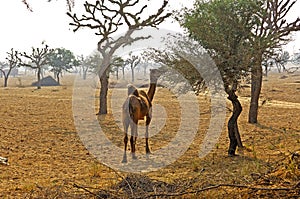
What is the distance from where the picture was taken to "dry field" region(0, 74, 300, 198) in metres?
4.85

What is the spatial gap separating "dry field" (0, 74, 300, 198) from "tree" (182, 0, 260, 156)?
3.70ft

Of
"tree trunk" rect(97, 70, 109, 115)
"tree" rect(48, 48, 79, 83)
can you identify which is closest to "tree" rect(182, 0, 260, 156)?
"tree trunk" rect(97, 70, 109, 115)

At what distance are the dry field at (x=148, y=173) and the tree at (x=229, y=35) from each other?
1.13 meters

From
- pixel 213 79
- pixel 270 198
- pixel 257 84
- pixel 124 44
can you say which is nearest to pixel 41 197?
pixel 270 198

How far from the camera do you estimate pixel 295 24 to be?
39.6 feet

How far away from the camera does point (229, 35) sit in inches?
323

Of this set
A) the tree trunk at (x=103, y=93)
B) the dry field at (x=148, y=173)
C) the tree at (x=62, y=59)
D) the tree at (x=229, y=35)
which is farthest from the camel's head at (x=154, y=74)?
the tree at (x=62, y=59)

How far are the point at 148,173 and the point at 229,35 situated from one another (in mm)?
3530

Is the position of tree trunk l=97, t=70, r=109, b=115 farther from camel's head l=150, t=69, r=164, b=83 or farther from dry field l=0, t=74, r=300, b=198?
camel's head l=150, t=69, r=164, b=83

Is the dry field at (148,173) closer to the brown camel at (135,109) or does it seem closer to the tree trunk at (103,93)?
the brown camel at (135,109)

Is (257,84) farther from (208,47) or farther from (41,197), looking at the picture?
(41,197)

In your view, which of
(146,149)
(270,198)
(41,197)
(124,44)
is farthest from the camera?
(124,44)

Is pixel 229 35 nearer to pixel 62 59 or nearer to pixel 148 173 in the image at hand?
pixel 148 173

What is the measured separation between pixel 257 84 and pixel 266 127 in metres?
1.76
